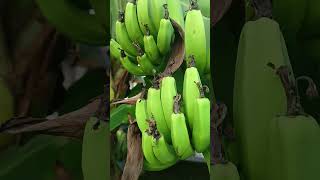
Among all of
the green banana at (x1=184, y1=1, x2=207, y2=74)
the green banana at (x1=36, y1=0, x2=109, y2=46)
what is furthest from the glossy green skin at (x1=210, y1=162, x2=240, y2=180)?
the green banana at (x1=36, y1=0, x2=109, y2=46)

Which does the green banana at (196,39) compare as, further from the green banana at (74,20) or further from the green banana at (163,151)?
the green banana at (74,20)

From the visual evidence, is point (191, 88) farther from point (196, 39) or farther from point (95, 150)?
point (95, 150)

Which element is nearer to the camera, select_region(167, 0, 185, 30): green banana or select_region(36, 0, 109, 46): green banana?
select_region(167, 0, 185, 30): green banana

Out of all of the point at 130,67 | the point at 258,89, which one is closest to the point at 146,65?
the point at 130,67

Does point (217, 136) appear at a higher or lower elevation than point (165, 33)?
lower

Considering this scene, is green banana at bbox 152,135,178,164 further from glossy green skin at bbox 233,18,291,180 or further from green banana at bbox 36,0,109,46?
green banana at bbox 36,0,109,46

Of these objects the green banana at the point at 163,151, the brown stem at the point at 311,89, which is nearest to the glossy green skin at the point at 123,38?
the green banana at the point at 163,151

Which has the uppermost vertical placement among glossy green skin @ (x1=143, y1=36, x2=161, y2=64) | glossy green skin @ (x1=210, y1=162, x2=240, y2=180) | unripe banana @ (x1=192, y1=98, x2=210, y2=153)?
glossy green skin @ (x1=143, y1=36, x2=161, y2=64)
